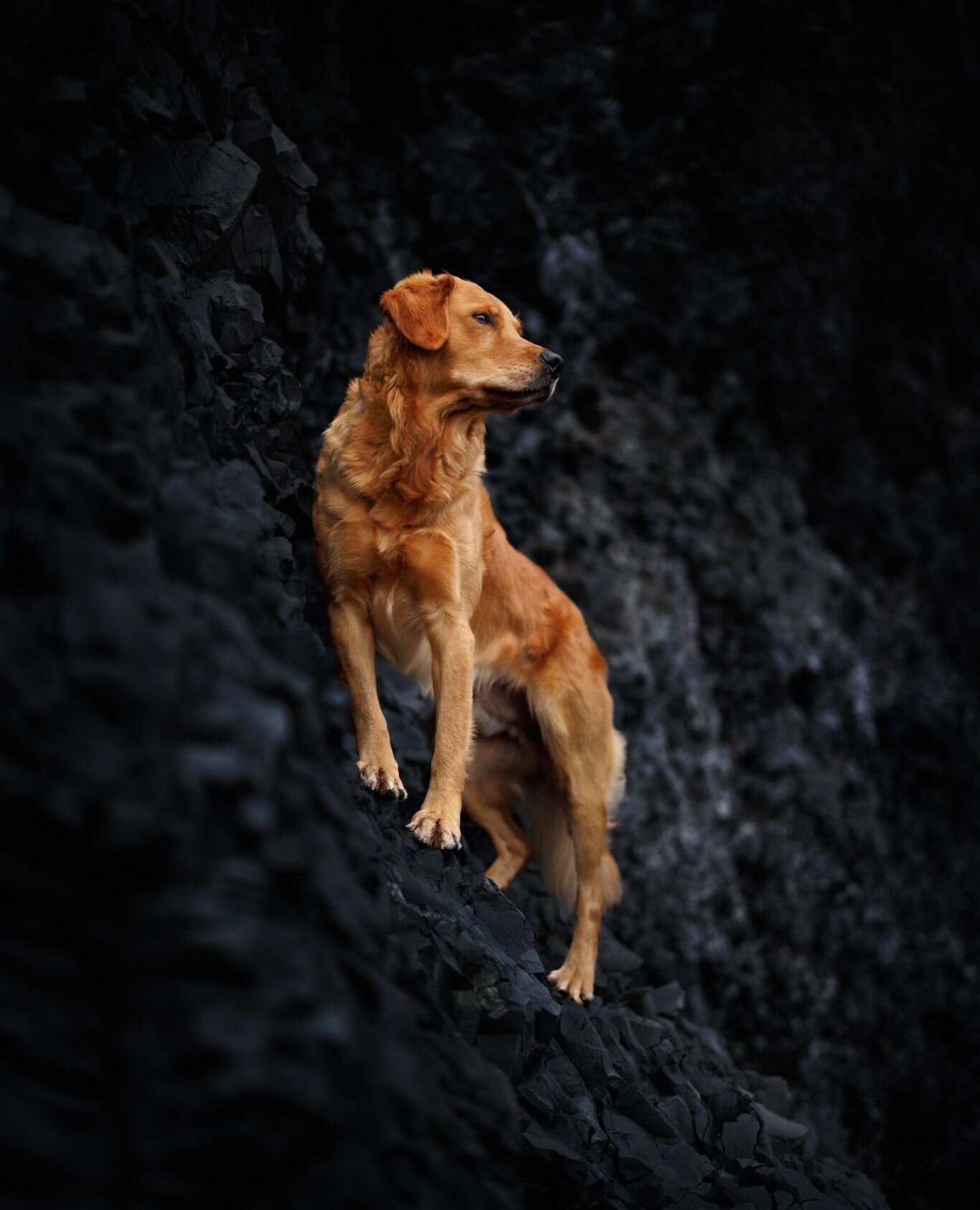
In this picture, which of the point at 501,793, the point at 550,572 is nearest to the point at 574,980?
the point at 501,793

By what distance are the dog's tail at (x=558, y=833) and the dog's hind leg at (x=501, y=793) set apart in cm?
8

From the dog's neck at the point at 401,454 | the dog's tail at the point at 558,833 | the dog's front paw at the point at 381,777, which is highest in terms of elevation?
the dog's neck at the point at 401,454

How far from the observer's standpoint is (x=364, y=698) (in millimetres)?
4082

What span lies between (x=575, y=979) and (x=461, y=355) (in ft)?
9.56

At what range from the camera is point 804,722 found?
937cm

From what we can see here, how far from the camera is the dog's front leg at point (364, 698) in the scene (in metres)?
3.93

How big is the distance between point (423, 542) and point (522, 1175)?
2.26m

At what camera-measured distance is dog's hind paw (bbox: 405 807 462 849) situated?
3.87 metres

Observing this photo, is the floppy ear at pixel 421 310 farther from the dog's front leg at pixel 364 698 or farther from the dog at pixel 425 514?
the dog's front leg at pixel 364 698

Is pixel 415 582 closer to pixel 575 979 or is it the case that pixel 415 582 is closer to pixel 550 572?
pixel 575 979

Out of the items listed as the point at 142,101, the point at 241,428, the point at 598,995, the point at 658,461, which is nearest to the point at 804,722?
the point at 658,461

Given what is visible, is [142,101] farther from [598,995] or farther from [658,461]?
[658,461]

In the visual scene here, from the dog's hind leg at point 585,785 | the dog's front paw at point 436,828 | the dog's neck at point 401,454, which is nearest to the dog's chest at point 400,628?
the dog's neck at point 401,454

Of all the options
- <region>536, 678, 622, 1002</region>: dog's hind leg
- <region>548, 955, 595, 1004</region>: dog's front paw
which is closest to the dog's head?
<region>536, 678, 622, 1002</region>: dog's hind leg
